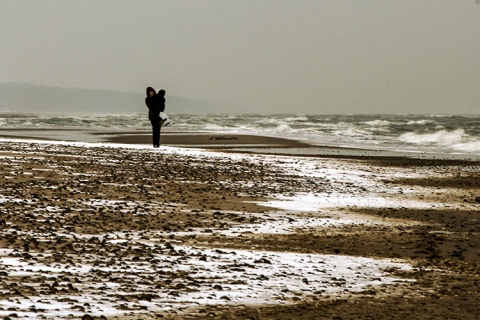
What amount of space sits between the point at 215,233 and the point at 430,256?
11.3 ft

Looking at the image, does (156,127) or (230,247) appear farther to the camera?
(156,127)

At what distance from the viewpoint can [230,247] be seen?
10914 millimetres

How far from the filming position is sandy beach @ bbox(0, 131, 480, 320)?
774cm

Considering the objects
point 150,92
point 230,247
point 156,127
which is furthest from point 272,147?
point 230,247

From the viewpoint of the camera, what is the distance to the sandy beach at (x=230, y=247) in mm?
7738

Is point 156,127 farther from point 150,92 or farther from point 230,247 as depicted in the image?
point 230,247

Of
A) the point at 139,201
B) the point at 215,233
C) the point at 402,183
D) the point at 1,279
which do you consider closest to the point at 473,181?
the point at 402,183

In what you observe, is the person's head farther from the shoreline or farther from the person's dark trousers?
the shoreline

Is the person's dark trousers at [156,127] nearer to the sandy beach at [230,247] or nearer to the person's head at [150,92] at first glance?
the person's head at [150,92]

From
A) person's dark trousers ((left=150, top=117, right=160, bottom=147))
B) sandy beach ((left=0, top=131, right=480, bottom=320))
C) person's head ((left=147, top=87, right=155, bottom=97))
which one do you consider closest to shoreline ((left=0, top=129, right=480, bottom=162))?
person's dark trousers ((left=150, top=117, right=160, bottom=147))

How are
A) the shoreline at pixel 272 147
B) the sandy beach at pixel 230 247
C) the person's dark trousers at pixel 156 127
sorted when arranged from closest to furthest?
the sandy beach at pixel 230 247, the person's dark trousers at pixel 156 127, the shoreline at pixel 272 147

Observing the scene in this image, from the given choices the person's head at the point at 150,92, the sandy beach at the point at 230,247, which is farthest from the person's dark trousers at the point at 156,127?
the sandy beach at the point at 230,247

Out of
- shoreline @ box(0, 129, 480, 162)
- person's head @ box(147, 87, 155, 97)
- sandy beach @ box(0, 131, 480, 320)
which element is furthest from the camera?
shoreline @ box(0, 129, 480, 162)

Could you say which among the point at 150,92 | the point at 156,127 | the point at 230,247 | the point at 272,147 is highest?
the point at 150,92
